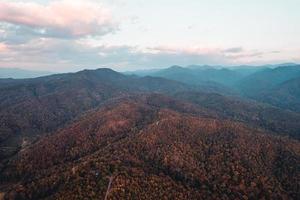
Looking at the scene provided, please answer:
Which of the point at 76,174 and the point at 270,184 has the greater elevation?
the point at 76,174

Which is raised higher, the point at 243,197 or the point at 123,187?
the point at 123,187

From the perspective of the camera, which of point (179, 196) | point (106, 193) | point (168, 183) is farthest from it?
point (168, 183)

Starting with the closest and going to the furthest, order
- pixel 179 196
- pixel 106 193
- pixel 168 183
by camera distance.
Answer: pixel 106 193
pixel 179 196
pixel 168 183

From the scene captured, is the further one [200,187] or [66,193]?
[200,187]

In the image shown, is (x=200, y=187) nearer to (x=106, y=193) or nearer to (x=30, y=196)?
(x=106, y=193)

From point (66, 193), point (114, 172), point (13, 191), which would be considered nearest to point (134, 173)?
point (114, 172)

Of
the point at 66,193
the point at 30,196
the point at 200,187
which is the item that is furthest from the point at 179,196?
the point at 30,196

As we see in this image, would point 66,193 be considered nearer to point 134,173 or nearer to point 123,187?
point 123,187

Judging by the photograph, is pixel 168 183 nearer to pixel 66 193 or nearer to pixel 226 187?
pixel 226 187

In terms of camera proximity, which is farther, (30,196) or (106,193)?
(30,196)
